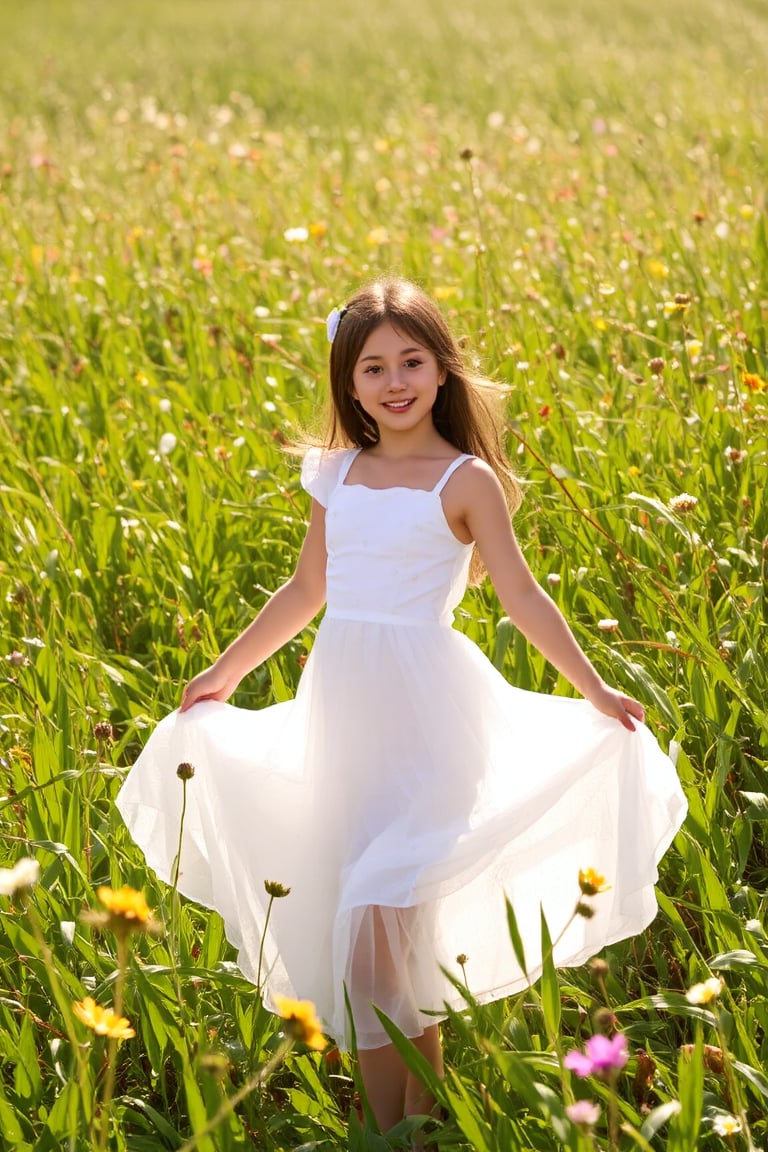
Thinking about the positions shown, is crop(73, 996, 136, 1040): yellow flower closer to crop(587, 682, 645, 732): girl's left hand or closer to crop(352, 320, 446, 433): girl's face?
crop(587, 682, 645, 732): girl's left hand

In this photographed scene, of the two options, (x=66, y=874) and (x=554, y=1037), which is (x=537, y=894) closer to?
(x=554, y=1037)

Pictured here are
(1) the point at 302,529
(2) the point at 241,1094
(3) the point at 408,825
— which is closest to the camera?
(2) the point at 241,1094

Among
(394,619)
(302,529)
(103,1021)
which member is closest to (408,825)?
(394,619)

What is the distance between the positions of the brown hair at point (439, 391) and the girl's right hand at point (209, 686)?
0.40 metres

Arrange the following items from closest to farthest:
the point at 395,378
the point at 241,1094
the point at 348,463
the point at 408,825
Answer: the point at 241,1094
the point at 408,825
the point at 395,378
the point at 348,463

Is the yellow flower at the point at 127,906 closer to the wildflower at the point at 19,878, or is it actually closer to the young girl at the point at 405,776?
the wildflower at the point at 19,878

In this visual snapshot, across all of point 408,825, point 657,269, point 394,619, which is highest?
point 657,269

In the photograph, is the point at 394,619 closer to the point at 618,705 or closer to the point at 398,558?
the point at 398,558

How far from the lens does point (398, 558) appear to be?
6.27ft

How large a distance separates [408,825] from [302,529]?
1.29 meters

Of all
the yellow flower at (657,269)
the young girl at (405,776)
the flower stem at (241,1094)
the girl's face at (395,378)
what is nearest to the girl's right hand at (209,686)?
the young girl at (405,776)

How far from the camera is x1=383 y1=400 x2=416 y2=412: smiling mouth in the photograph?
1981mm

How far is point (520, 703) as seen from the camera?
6.24 feet

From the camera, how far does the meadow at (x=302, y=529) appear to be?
166 cm
